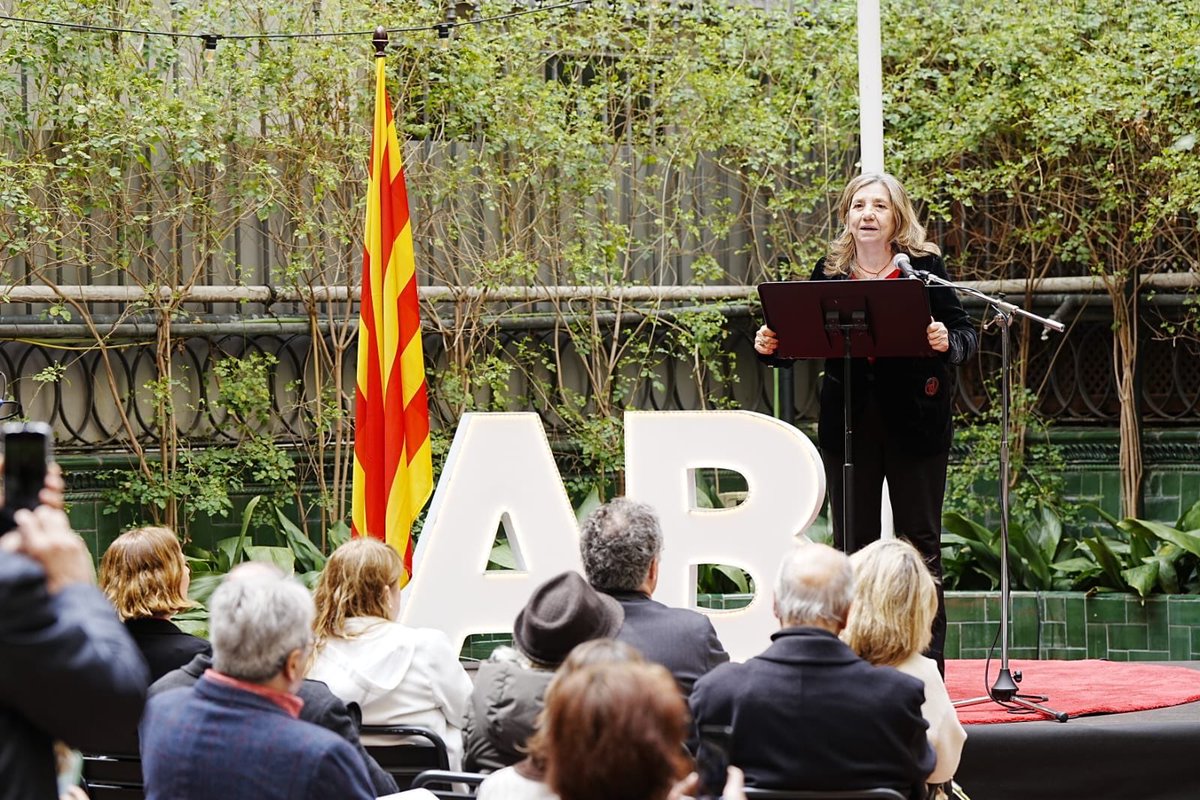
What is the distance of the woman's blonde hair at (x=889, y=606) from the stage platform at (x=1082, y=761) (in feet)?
4.91

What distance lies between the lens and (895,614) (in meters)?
3.31

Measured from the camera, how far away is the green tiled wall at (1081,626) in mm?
6984

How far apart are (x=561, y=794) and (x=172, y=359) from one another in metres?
5.73

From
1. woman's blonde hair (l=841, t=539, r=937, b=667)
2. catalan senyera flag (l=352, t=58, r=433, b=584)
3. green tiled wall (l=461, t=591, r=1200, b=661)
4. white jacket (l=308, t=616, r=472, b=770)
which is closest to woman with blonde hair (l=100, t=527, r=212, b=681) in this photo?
white jacket (l=308, t=616, r=472, b=770)

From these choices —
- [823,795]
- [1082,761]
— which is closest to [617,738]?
[823,795]

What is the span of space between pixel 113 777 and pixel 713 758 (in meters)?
1.48

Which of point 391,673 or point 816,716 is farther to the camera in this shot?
point 391,673

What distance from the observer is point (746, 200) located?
8.36 meters

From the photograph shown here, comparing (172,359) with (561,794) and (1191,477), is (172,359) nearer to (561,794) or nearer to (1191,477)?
(1191,477)

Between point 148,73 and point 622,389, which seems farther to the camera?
point 622,389

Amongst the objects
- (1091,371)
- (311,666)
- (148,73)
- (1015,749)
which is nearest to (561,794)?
(311,666)

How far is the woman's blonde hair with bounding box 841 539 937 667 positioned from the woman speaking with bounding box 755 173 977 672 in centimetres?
132

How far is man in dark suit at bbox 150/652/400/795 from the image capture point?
306cm

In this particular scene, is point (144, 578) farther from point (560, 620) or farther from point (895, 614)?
point (895, 614)
